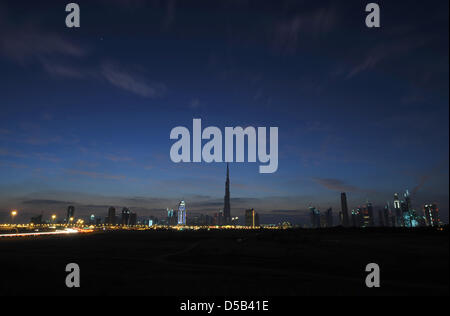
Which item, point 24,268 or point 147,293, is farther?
point 24,268

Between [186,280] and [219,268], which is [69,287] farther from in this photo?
[219,268]

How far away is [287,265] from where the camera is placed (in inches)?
1184

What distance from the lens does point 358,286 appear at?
20562mm
